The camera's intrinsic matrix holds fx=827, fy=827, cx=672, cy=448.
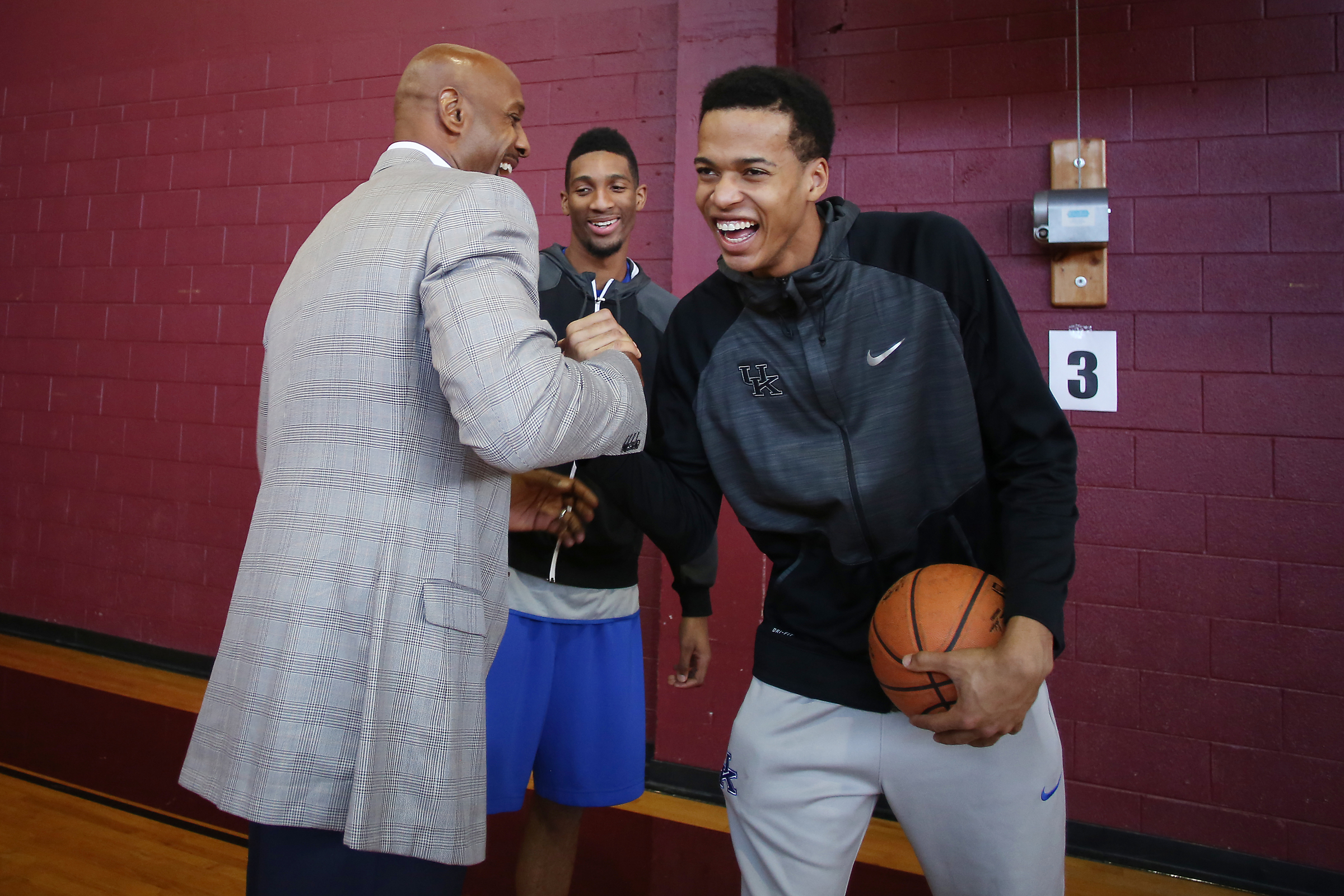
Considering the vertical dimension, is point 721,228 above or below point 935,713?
above

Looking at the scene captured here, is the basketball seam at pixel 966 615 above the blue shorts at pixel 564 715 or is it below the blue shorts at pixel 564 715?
above

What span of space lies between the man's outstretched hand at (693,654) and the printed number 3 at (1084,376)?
1639 millimetres

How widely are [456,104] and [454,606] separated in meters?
0.90

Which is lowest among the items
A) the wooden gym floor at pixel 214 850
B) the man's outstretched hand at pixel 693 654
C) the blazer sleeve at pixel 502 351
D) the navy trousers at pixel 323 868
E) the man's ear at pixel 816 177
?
the wooden gym floor at pixel 214 850

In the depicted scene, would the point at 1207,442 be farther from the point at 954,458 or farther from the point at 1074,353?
the point at 954,458

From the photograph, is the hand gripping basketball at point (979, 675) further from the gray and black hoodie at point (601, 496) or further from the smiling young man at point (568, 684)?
the smiling young man at point (568, 684)

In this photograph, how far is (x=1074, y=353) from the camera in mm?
2891

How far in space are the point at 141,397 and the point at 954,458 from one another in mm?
4424

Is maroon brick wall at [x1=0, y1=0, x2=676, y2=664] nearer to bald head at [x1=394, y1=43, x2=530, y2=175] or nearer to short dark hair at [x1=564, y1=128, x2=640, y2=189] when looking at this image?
short dark hair at [x1=564, y1=128, x2=640, y2=189]

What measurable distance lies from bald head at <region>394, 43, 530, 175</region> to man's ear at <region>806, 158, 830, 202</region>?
0.57 metres

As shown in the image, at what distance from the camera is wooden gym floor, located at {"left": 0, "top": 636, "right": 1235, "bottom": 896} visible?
234 centimetres

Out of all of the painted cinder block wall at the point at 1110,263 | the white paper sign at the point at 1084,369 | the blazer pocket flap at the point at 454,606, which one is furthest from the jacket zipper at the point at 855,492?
the white paper sign at the point at 1084,369

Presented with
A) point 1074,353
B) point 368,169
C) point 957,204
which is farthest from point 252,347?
point 1074,353

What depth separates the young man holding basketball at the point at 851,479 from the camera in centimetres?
130
